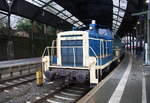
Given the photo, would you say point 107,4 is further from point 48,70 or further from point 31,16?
point 48,70

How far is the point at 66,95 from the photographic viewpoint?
8070 mm

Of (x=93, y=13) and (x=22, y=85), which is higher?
(x=93, y=13)

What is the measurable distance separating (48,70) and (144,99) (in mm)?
4299

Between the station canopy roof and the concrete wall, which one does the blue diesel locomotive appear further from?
the concrete wall

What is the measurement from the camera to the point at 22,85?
10156 mm

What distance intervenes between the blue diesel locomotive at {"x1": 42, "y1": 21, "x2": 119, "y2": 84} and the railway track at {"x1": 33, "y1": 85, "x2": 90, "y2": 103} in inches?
26.7

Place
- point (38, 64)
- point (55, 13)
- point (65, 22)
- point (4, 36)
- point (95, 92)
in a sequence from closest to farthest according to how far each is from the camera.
Answer: point (95, 92)
point (38, 64)
point (4, 36)
point (55, 13)
point (65, 22)

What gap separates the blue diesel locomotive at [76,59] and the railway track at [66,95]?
26.7 inches

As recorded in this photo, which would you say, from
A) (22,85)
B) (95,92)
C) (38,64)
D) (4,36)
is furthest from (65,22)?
(95,92)

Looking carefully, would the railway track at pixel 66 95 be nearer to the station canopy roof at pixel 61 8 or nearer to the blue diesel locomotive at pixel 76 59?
the blue diesel locomotive at pixel 76 59

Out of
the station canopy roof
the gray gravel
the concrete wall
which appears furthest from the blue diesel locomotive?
the concrete wall

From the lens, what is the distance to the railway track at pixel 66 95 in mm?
7268

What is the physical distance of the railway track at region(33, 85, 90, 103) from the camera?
7.27 meters

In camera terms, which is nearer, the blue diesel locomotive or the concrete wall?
the blue diesel locomotive
